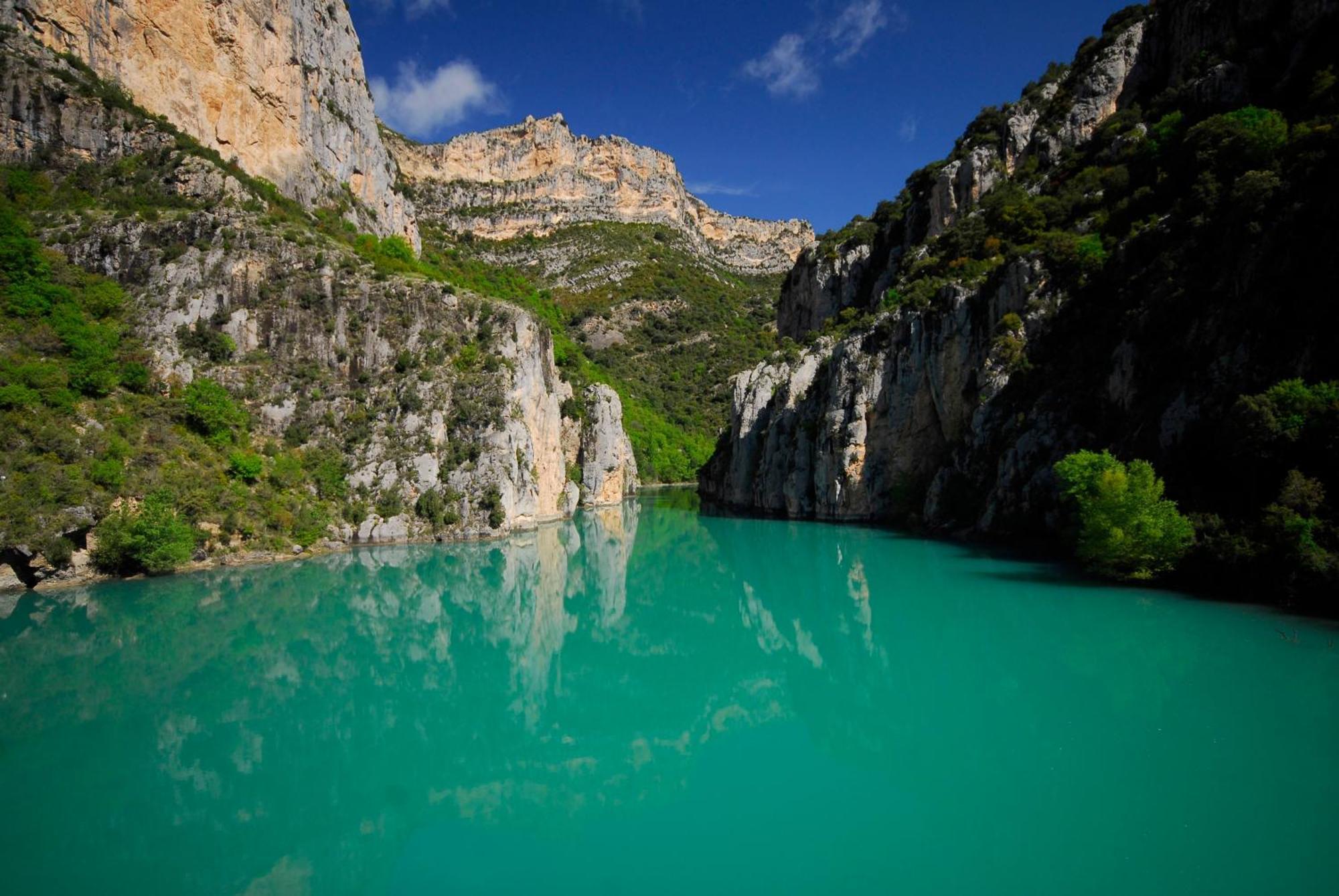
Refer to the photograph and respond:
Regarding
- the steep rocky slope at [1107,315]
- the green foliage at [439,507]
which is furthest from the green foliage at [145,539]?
the steep rocky slope at [1107,315]

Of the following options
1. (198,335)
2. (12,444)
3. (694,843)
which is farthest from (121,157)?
(694,843)

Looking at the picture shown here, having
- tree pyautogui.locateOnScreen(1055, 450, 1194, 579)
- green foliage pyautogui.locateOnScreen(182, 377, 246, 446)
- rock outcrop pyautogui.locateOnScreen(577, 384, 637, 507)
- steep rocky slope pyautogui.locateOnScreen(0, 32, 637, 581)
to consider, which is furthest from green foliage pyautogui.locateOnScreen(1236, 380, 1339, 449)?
rock outcrop pyautogui.locateOnScreen(577, 384, 637, 507)

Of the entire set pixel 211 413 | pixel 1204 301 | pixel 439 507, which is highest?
pixel 1204 301

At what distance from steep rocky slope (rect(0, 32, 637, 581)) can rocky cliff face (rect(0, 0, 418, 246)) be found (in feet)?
6.19

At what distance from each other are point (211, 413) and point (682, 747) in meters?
27.0

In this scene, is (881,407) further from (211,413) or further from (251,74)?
(251,74)

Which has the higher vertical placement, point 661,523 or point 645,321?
point 645,321

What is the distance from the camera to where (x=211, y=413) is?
94.7ft

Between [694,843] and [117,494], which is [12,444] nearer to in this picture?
[117,494]

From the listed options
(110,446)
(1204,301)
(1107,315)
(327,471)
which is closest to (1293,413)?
(1204,301)

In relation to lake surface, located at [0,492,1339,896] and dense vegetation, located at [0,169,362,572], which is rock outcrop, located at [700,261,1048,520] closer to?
lake surface, located at [0,492,1339,896]

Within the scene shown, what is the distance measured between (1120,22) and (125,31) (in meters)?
54.9

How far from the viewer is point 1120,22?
42438 millimetres

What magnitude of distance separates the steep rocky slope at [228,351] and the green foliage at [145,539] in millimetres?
511
